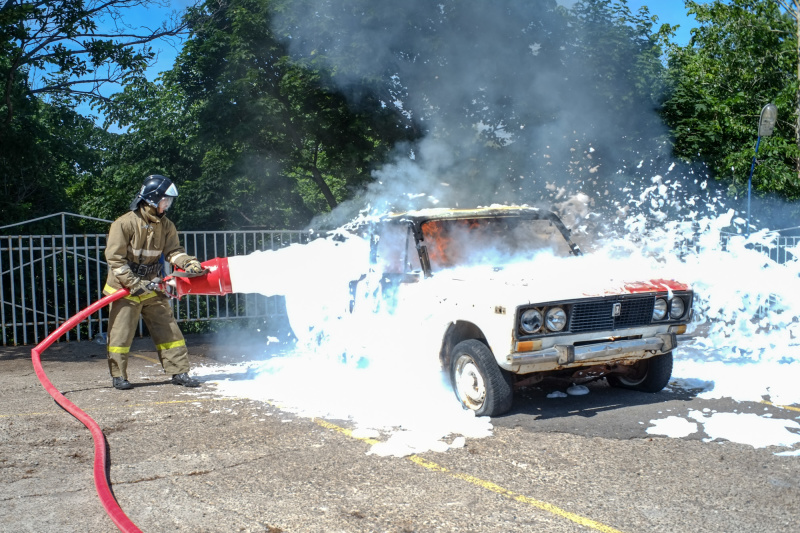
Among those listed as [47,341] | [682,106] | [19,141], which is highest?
[682,106]

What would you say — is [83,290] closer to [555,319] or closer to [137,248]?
[137,248]

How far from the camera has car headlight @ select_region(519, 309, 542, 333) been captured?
4.87 m

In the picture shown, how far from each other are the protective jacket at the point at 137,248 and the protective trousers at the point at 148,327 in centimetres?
21

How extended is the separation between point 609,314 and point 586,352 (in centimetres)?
36

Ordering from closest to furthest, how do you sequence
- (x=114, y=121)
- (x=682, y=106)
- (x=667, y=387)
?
(x=667, y=387) < (x=114, y=121) < (x=682, y=106)

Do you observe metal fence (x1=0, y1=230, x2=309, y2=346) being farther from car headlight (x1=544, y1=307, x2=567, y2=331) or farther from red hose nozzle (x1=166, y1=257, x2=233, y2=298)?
car headlight (x1=544, y1=307, x2=567, y2=331)

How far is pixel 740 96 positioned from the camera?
635 inches

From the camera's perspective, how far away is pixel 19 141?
1129 cm

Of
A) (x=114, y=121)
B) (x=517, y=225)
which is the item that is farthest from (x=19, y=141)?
(x=517, y=225)

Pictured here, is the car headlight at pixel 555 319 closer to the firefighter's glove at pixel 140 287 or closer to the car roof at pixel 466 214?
the car roof at pixel 466 214

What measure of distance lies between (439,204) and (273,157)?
5.28 m

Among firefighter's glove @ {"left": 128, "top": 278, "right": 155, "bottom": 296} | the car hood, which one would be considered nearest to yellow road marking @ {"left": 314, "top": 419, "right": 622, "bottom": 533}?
the car hood

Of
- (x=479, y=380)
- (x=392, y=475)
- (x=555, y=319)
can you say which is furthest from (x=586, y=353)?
(x=392, y=475)

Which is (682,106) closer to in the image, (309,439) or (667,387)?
(667,387)
